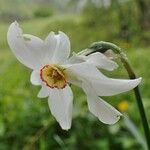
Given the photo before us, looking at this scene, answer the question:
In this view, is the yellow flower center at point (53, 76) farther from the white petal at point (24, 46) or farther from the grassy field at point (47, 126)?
the grassy field at point (47, 126)

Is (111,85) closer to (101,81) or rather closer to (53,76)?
(101,81)

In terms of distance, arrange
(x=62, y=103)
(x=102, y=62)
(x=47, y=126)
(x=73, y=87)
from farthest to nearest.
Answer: (x=73, y=87), (x=47, y=126), (x=62, y=103), (x=102, y=62)

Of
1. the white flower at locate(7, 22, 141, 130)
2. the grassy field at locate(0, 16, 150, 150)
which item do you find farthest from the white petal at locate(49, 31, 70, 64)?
the grassy field at locate(0, 16, 150, 150)

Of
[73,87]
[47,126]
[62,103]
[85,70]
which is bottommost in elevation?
[73,87]

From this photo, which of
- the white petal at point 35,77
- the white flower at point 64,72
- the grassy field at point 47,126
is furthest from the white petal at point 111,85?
the grassy field at point 47,126

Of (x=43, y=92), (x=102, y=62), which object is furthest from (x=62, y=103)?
(x=102, y=62)

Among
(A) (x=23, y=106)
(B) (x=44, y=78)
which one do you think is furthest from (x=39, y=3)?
(B) (x=44, y=78)
